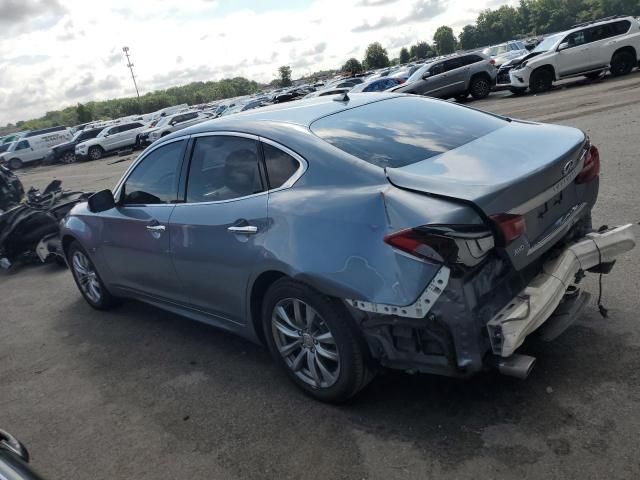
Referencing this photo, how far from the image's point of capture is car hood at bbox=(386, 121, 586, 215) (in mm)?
2887

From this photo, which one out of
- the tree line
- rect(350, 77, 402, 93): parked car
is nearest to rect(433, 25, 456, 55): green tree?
the tree line

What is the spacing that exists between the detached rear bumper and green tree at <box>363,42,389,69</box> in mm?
95201

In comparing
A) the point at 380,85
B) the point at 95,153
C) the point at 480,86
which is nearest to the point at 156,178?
the point at 480,86

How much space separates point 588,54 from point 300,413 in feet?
64.3

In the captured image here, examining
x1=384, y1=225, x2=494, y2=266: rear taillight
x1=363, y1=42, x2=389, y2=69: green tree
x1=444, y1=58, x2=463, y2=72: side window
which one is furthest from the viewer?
x1=363, y1=42, x2=389, y2=69: green tree

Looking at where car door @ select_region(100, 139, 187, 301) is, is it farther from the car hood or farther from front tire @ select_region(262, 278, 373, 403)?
the car hood

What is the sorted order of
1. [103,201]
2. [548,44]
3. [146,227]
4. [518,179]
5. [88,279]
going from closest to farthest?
[518,179], [146,227], [103,201], [88,279], [548,44]

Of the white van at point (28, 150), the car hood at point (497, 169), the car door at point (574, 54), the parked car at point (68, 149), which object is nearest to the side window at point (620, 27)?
the car door at point (574, 54)

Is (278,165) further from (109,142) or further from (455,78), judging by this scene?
(109,142)

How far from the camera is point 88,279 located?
5891 mm

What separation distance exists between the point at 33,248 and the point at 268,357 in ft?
18.5

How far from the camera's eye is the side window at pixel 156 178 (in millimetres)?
4402

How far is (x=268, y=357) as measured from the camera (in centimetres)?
428

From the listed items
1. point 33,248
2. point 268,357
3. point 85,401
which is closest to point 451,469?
point 268,357
